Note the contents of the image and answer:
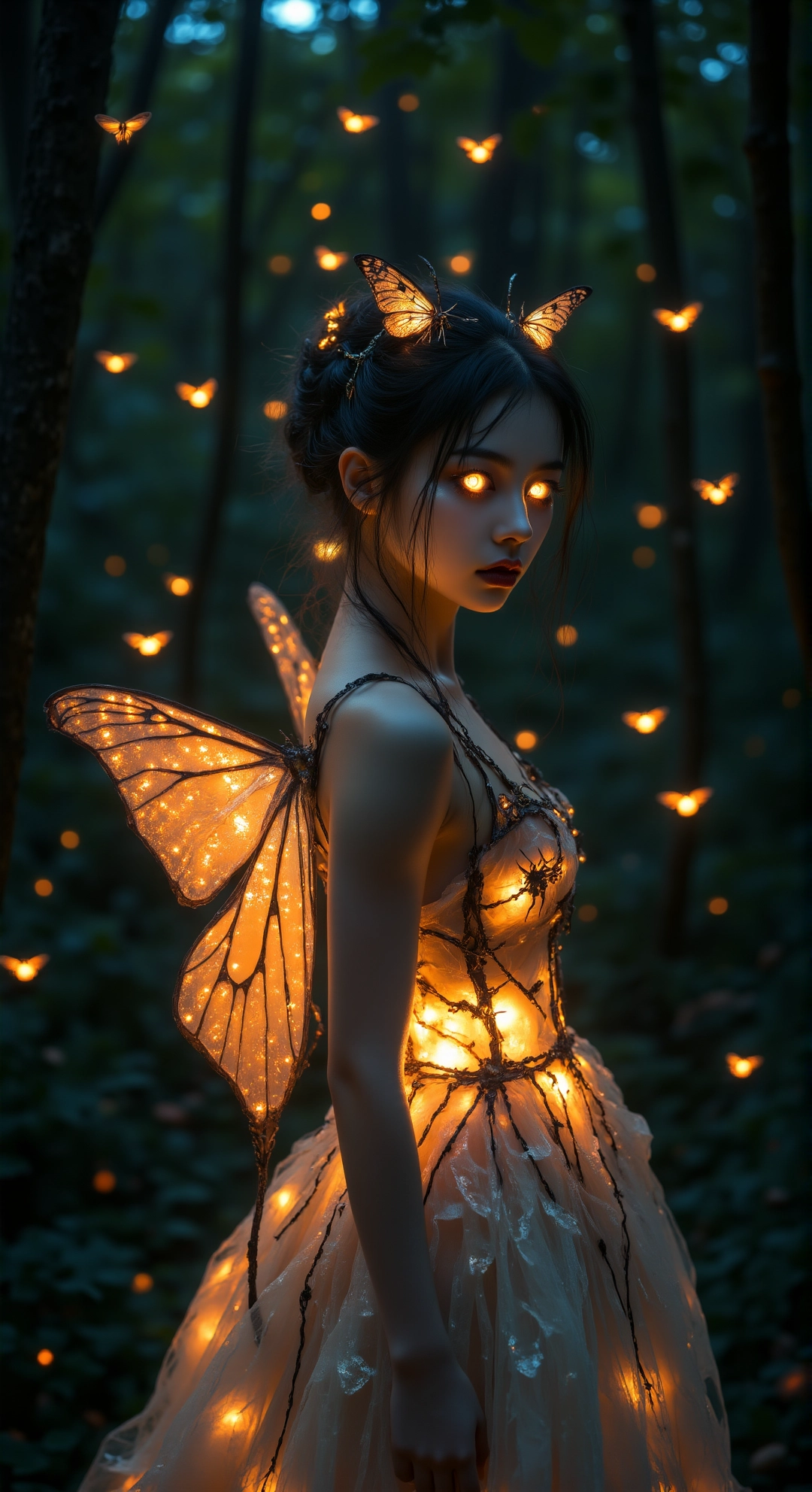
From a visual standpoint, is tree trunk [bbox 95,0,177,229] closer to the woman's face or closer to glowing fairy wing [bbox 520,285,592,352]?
glowing fairy wing [bbox 520,285,592,352]

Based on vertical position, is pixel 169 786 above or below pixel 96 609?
below

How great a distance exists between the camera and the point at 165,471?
8.09 metres

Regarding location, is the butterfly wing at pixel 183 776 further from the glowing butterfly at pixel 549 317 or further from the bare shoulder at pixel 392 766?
the glowing butterfly at pixel 549 317

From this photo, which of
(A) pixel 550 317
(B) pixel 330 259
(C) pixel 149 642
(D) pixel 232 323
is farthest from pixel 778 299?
(D) pixel 232 323

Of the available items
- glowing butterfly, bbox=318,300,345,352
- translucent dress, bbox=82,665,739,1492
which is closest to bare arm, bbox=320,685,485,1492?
translucent dress, bbox=82,665,739,1492

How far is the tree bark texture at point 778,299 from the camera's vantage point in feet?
5.96

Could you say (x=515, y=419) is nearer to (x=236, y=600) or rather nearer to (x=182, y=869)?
(x=182, y=869)

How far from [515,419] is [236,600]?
5874 mm

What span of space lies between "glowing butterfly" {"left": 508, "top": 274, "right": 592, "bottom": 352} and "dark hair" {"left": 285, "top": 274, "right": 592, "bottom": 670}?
23mm

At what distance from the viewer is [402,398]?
1.35 m

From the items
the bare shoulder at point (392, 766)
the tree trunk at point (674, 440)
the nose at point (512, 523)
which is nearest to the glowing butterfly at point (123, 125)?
the nose at point (512, 523)

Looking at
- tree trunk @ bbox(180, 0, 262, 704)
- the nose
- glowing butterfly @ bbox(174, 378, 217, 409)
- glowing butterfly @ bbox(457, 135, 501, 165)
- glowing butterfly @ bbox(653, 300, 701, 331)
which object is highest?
tree trunk @ bbox(180, 0, 262, 704)

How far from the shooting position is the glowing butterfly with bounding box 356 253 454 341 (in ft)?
4.37

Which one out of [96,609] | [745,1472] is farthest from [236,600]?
[745,1472]
